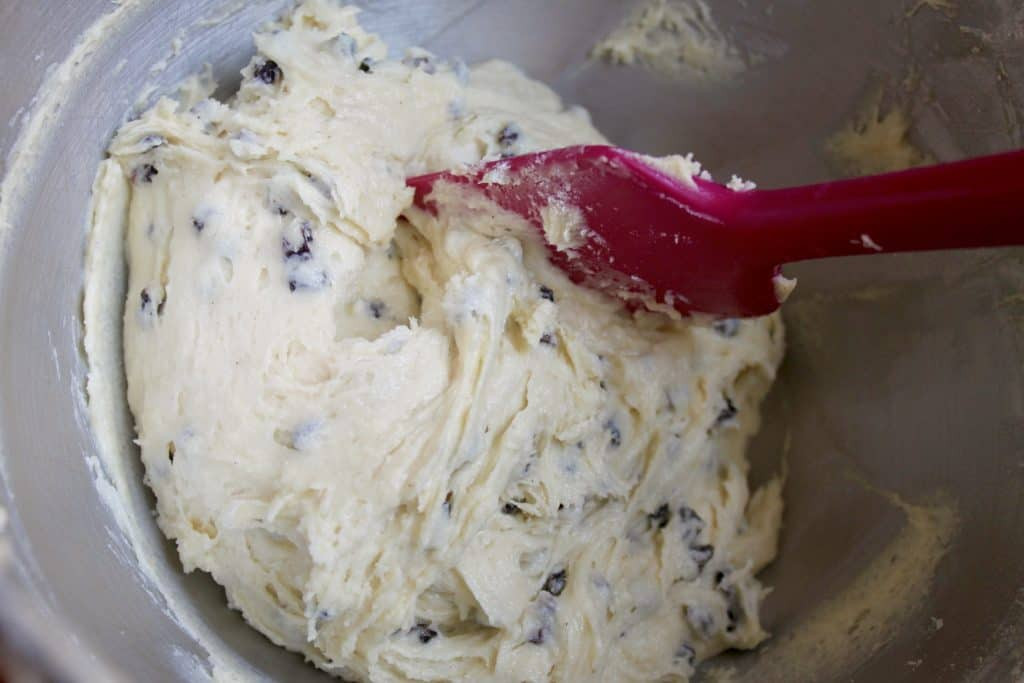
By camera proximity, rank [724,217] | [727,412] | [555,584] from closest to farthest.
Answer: [724,217] → [555,584] → [727,412]

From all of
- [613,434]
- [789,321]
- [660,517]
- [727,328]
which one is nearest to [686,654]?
[660,517]

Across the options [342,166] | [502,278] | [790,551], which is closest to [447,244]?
[502,278]

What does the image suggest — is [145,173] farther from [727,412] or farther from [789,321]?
[789,321]

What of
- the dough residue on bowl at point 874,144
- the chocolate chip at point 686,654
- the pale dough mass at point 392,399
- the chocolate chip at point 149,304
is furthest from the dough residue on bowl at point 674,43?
the chocolate chip at point 686,654

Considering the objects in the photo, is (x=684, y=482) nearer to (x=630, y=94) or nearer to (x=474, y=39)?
(x=630, y=94)

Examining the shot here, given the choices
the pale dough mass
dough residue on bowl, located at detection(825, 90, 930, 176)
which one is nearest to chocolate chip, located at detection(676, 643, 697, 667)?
the pale dough mass

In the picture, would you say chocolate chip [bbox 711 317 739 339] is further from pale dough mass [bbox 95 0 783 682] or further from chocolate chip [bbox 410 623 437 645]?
chocolate chip [bbox 410 623 437 645]
